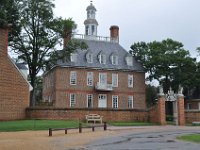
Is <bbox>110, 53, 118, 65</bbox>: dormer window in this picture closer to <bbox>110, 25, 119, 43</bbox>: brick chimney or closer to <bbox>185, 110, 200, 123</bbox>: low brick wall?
<bbox>110, 25, 119, 43</bbox>: brick chimney

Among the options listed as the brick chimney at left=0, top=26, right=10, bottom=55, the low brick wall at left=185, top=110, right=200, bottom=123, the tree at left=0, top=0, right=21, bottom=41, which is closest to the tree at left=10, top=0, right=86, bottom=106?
the tree at left=0, top=0, right=21, bottom=41

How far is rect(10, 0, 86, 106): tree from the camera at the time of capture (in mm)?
39312

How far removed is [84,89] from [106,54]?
22.8 feet

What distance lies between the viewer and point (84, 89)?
48.9m

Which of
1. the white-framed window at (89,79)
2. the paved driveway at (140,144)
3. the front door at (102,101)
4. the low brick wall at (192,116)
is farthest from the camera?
the front door at (102,101)

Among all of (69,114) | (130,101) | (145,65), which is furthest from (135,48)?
(69,114)

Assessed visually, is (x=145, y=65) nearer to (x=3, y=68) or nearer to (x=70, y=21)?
(x=70, y=21)

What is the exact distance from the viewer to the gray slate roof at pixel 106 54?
4984 centimetres

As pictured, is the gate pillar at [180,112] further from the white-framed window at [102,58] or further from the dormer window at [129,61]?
the dormer window at [129,61]

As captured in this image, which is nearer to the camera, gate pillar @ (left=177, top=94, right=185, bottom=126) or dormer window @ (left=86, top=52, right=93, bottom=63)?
gate pillar @ (left=177, top=94, right=185, bottom=126)

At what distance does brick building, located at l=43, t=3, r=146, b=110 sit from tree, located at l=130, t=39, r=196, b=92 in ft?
6.22

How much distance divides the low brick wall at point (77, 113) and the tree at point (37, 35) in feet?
30.4

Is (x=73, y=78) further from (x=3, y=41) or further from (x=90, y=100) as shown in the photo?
(x=3, y=41)

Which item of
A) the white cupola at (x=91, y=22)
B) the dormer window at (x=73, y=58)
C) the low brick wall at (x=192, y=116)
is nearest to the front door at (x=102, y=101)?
the dormer window at (x=73, y=58)
